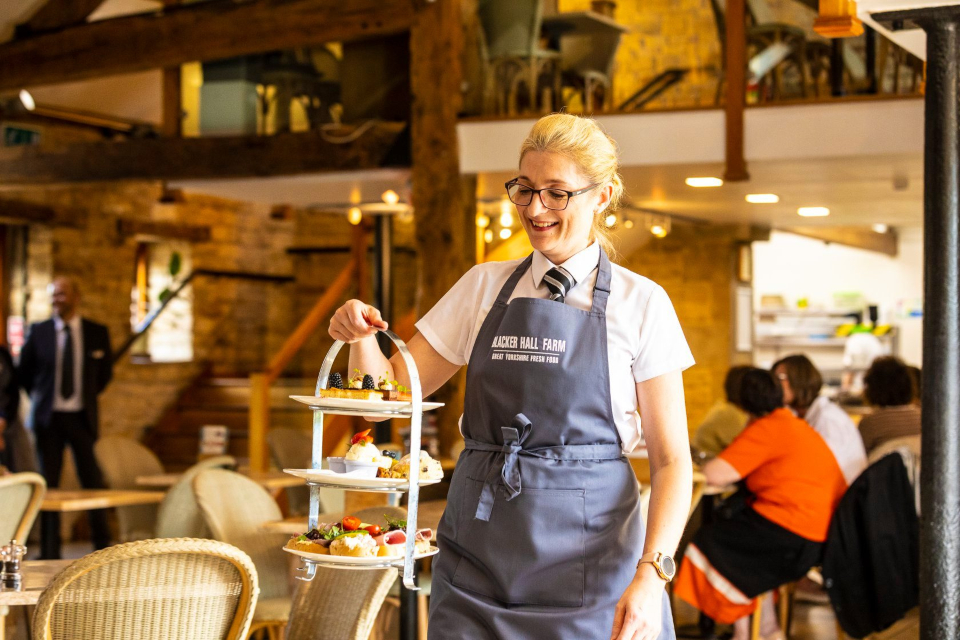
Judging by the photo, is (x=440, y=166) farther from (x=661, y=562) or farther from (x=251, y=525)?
(x=661, y=562)

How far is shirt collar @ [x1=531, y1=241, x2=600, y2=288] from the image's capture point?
1970 mm

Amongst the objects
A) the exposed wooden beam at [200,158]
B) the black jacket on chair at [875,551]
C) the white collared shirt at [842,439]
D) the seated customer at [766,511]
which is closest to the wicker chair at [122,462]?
the exposed wooden beam at [200,158]

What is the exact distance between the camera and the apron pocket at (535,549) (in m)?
1.83

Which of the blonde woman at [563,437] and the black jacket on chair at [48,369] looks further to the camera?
the black jacket on chair at [48,369]

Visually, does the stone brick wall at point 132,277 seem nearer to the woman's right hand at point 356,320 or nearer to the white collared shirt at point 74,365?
the white collared shirt at point 74,365

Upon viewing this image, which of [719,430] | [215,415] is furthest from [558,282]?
[215,415]

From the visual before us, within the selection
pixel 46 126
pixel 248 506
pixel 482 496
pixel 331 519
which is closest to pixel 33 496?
pixel 248 506

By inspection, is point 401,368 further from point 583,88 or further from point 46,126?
point 46,126

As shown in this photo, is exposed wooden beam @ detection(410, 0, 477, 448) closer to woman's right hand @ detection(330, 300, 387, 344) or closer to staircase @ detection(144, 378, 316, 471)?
staircase @ detection(144, 378, 316, 471)

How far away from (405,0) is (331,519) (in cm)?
445

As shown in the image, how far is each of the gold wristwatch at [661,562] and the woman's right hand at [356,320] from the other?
1.85ft

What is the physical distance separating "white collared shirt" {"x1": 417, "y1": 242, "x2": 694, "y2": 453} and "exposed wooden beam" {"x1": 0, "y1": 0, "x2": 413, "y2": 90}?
19.3ft

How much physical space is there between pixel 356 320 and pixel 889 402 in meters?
4.69

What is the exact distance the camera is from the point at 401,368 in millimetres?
2139
